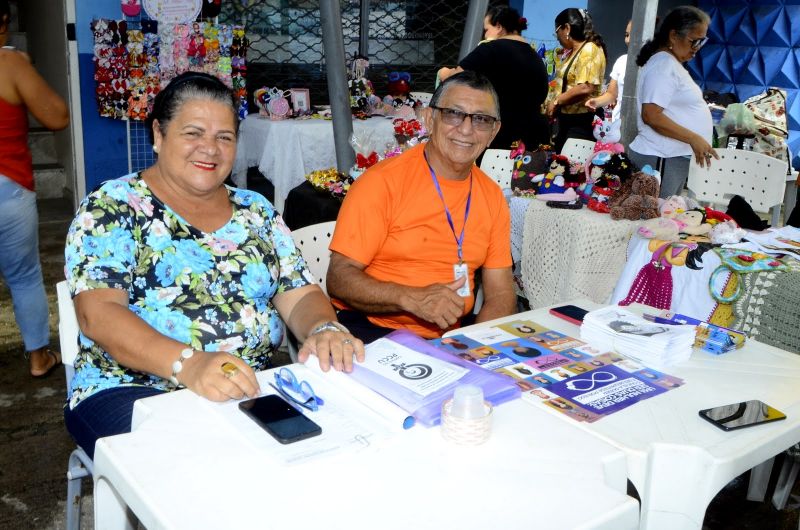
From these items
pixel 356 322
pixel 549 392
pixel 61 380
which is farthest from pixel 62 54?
pixel 549 392

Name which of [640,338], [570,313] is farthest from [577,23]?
[640,338]

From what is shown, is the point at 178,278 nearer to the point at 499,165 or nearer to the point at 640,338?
the point at 640,338

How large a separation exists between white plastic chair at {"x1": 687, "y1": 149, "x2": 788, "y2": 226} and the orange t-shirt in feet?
8.24

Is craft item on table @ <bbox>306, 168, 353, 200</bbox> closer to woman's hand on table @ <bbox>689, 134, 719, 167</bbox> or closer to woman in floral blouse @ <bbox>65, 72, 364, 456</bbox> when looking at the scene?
woman in floral blouse @ <bbox>65, 72, 364, 456</bbox>

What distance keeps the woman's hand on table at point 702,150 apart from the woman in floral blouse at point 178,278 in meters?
3.09

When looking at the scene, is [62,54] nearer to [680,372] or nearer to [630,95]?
[630,95]

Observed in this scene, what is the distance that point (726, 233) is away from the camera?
3.04 metres

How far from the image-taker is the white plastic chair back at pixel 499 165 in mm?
4797

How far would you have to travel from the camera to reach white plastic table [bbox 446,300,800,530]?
1.43 metres

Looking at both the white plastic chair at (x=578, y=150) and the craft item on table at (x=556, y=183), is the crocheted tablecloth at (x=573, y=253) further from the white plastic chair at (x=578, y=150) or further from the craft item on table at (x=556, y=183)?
the white plastic chair at (x=578, y=150)

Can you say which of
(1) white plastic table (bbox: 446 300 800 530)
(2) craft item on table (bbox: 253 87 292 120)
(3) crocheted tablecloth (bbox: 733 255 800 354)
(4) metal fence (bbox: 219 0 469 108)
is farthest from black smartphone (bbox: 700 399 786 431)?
(4) metal fence (bbox: 219 0 469 108)

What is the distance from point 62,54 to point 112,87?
743mm

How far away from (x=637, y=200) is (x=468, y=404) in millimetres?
2411

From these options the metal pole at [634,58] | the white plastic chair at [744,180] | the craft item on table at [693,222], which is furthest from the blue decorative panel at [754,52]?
the craft item on table at [693,222]
